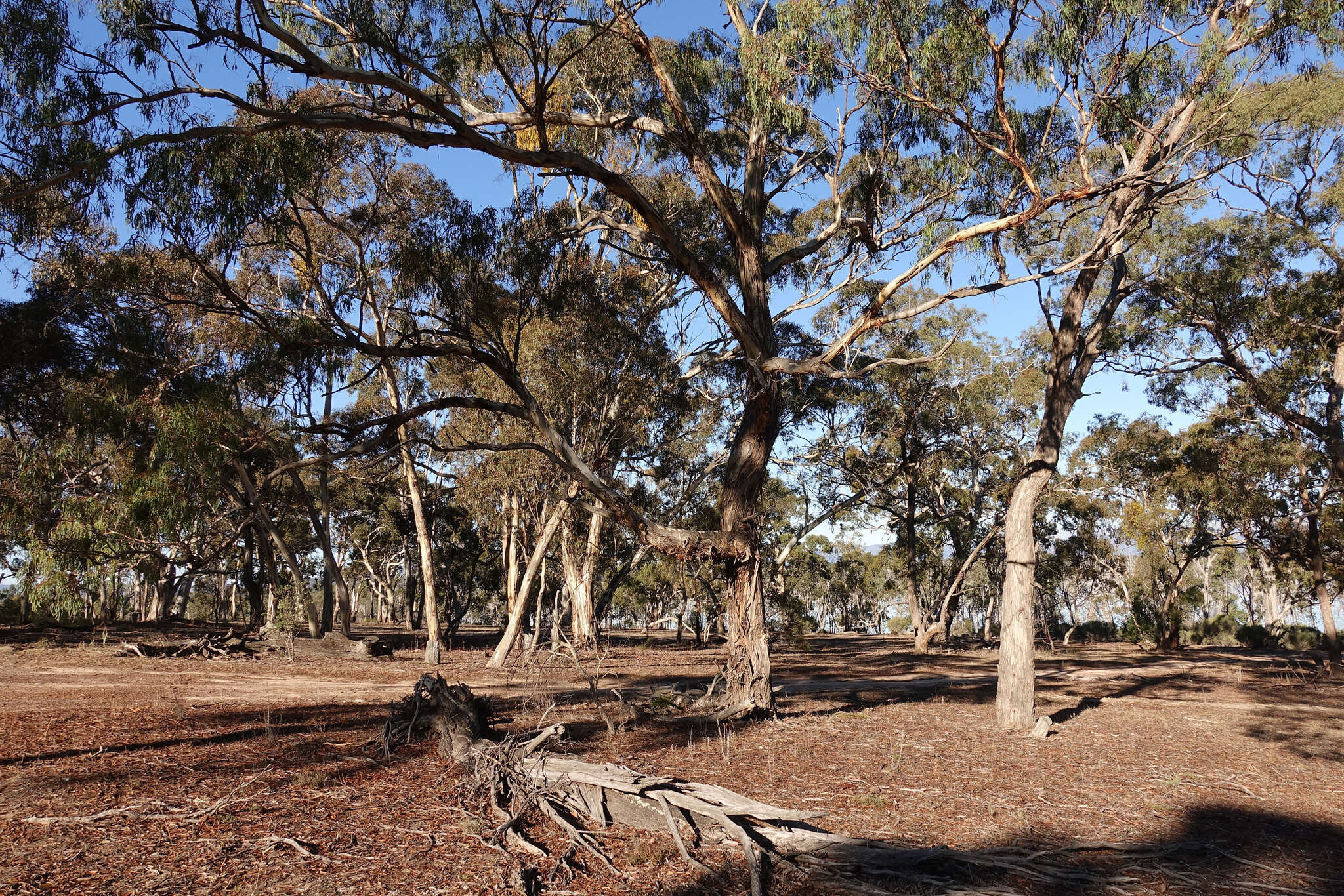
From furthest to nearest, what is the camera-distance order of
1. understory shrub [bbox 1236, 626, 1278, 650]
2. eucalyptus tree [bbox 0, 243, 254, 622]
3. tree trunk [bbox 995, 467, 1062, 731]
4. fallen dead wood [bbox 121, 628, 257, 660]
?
understory shrub [bbox 1236, 626, 1278, 650] < fallen dead wood [bbox 121, 628, 257, 660] < tree trunk [bbox 995, 467, 1062, 731] < eucalyptus tree [bbox 0, 243, 254, 622]

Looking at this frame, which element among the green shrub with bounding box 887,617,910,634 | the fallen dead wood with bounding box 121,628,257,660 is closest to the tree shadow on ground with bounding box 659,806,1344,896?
the fallen dead wood with bounding box 121,628,257,660

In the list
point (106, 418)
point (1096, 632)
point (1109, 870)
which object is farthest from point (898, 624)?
point (1109, 870)

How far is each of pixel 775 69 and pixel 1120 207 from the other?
3.99 meters

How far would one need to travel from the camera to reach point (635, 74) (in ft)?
46.3

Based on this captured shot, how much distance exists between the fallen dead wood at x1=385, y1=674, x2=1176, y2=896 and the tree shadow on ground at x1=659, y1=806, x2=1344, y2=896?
0.01 metres

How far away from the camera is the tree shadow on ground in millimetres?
4051

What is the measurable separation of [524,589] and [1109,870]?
39.6 feet

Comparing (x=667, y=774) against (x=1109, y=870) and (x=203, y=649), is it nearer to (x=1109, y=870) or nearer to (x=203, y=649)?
(x=1109, y=870)

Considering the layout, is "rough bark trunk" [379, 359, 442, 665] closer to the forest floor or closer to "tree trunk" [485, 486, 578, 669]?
"tree trunk" [485, 486, 578, 669]

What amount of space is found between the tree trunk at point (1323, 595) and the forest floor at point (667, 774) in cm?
354

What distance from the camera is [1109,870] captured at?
14.7 feet

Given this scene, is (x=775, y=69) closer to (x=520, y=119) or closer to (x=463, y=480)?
(x=520, y=119)

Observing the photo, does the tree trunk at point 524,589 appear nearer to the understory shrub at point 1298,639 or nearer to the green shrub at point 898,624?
the understory shrub at point 1298,639

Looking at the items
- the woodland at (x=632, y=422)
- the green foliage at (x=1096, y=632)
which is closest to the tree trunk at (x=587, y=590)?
the woodland at (x=632, y=422)
